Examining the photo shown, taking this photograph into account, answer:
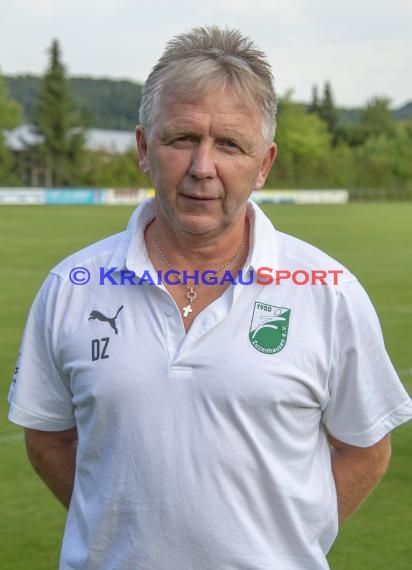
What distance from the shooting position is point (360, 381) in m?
2.86

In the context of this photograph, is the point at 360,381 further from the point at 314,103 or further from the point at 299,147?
the point at 314,103

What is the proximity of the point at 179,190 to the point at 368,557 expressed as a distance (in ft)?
11.2

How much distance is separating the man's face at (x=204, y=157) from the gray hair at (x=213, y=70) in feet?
0.09

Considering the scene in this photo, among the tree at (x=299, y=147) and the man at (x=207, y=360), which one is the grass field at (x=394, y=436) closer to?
the man at (x=207, y=360)

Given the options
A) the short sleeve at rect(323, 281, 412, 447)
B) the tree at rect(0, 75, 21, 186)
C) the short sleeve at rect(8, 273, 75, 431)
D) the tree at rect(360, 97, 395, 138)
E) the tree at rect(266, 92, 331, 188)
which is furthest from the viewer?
the tree at rect(360, 97, 395, 138)

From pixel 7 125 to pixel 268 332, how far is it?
8378cm

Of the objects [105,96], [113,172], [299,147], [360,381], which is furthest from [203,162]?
[105,96]

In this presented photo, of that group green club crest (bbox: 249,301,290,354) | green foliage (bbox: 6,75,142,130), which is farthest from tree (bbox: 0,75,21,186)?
green foliage (bbox: 6,75,142,130)

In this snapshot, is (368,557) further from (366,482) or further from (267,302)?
(267,302)

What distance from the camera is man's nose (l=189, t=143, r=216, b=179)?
2707 mm

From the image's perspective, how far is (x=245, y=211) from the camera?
2975mm

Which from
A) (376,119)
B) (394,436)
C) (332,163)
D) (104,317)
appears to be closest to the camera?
(104,317)

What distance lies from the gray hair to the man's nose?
14cm

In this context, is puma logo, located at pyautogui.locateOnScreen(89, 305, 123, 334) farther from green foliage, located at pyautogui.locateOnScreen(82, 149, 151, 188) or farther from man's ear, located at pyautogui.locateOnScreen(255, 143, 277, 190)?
green foliage, located at pyautogui.locateOnScreen(82, 149, 151, 188)
